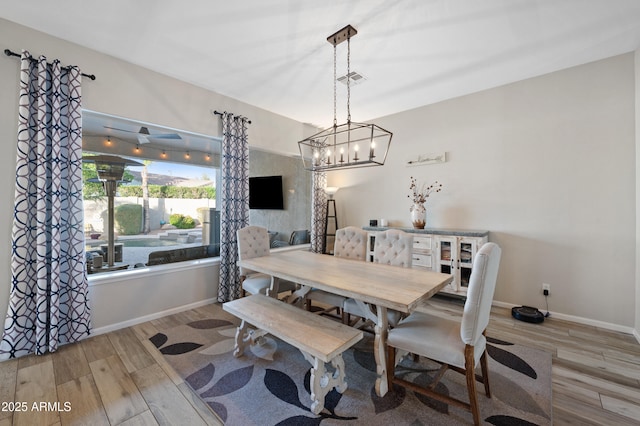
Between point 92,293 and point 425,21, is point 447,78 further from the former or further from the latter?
point 92,293

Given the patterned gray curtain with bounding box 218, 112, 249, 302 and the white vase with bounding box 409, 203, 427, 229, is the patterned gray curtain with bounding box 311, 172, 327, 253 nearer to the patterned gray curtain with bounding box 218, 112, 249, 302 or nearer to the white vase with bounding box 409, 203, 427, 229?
the patterned gray curtain with bounding box 218, 112, 249, 302

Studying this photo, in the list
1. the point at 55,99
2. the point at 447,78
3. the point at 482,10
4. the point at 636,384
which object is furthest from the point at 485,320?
the point at 55,99

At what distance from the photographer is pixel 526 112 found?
10.7 feet

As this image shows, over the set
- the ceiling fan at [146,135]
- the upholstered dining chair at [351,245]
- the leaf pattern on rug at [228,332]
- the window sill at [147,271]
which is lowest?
the leaf pattern on rug at [228,332]

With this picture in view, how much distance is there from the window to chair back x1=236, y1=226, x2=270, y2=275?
831mm

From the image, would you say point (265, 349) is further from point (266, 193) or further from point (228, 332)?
point (266, 193)

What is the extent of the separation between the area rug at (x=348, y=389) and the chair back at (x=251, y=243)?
3.06 feet

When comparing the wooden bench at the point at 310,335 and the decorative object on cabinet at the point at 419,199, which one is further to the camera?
the decorative object on cabinet at the point at 419,199

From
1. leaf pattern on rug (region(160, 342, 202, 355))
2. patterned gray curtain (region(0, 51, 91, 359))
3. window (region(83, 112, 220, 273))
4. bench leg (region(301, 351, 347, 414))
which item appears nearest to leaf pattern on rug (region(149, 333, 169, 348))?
leaf pattern on rug (region(160, 342, 202, 355))

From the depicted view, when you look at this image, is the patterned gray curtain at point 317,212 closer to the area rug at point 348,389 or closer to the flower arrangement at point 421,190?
the flower arrangement at point 421,190

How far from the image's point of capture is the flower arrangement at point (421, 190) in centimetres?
396

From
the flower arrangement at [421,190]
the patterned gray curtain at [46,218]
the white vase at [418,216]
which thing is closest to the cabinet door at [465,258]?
the white vase at [418,216]

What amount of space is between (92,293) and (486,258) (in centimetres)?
351

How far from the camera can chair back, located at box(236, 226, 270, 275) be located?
Answer: 121 inches
